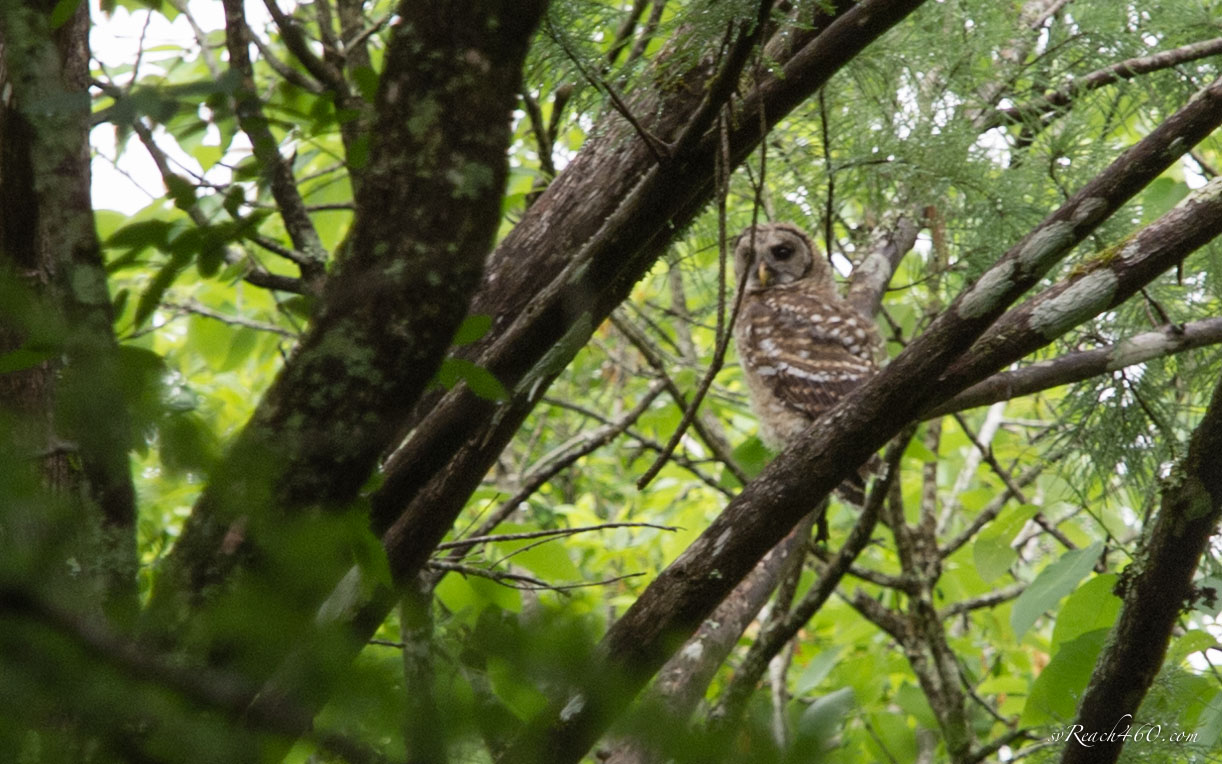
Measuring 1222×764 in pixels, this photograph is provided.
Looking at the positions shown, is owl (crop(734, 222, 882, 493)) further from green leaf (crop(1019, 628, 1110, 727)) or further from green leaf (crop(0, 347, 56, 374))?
green leaf (crop(0, 347, 56, 374))

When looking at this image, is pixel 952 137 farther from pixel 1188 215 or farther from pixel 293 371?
pixel 293 371

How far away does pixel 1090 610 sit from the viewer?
2521mm

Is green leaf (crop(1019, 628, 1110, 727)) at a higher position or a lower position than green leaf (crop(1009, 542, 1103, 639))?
lower

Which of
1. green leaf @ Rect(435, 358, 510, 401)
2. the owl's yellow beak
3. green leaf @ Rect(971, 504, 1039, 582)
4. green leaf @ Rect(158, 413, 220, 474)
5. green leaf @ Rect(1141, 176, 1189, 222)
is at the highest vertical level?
the owl's yellow beak

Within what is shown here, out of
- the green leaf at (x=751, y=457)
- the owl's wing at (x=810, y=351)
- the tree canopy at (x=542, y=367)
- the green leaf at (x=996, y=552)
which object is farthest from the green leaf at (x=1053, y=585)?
the owl's wing at (x=810, y=351)

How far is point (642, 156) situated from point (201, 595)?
4.15ft

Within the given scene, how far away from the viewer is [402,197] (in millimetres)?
1039

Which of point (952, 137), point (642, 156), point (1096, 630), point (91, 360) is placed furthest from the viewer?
point (952, 137)

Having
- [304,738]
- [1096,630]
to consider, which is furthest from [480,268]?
[1096,630]

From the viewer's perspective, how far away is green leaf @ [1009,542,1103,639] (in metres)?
2.70

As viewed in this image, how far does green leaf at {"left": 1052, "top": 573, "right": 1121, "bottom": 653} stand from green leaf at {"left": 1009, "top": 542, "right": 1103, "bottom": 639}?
0.14m

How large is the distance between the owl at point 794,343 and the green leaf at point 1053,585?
1594 millimetres

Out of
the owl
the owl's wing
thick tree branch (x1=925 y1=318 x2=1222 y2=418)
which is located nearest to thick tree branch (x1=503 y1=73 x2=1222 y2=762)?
thick tree branch (x1=925 y1=318 x2=1222 y2=418)

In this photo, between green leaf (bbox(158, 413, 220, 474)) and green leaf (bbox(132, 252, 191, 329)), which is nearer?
green leaf (bbox(158, 413, 220, 474))
